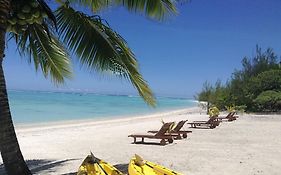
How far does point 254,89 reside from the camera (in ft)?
109

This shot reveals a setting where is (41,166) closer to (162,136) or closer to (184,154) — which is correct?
(184,154)

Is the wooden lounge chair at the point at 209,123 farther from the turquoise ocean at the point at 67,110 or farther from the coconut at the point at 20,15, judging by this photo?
the coconut at the point at 20,15

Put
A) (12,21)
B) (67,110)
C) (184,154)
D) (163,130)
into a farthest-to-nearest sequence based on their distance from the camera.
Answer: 1. (67,110)
2. (163,130)
3. (184,154)
4. (12,21)

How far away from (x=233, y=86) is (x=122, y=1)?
3126 centimetres

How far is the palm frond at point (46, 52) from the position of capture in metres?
7.25

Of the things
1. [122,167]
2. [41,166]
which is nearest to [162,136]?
[122,167]

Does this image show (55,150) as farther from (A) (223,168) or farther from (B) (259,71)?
(B) (259,71)

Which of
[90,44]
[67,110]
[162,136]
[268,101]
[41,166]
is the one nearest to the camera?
[90,44]

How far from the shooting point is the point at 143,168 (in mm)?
5730

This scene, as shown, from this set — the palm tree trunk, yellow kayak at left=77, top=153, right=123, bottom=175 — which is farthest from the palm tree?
yellow kayak at left=77, top=153, right=123, bottom=175

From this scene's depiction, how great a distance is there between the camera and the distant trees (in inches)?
1263

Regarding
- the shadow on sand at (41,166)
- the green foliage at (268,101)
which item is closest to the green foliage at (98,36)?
the shadow on sand at (41,166)

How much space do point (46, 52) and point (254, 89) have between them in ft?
92.5

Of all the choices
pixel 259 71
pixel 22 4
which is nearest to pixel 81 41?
pixel 22 4
